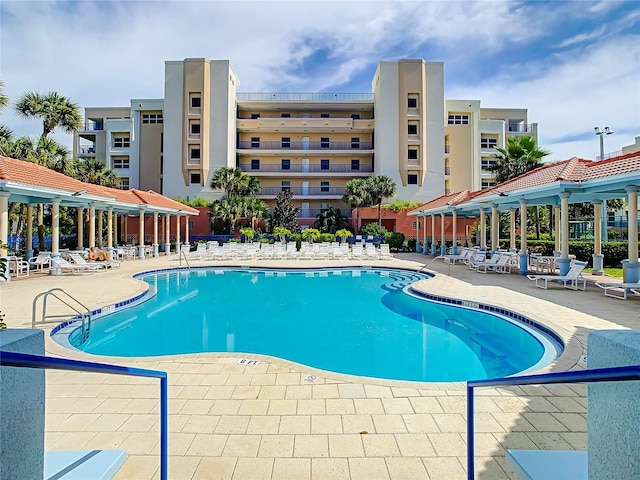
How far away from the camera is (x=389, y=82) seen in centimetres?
3509

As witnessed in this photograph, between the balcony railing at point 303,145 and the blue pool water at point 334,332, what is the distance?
26.9m

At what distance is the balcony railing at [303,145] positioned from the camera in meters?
37.4

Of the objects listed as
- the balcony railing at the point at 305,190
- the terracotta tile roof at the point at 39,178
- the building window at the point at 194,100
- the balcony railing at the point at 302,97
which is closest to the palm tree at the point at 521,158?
the balcony railing at the point at 305,190

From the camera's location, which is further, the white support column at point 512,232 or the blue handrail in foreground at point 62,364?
the white support column at point 512,232

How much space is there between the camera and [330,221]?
33.2 m

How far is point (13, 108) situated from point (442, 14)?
23.6m

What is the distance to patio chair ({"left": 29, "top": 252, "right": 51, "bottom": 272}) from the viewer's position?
14864 mm

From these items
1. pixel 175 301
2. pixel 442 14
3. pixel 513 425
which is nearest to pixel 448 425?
pixel 513 425

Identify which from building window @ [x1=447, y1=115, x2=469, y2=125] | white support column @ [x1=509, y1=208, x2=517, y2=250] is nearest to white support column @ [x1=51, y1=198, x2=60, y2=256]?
white support column @ [x1=509, y1=208, x2=517, y2=250]

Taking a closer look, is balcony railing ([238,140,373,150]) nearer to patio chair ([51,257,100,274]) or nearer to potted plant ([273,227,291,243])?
potted plant ([273,227,291,243])

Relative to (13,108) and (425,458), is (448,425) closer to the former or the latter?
(425,458)

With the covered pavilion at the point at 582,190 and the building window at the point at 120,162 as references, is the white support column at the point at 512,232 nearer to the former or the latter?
the covered pavilion at the point at 582,190

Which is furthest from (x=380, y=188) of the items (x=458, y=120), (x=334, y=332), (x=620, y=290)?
(x=334, y=332)

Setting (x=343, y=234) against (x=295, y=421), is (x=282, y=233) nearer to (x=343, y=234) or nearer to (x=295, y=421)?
(x=343, y=234)
